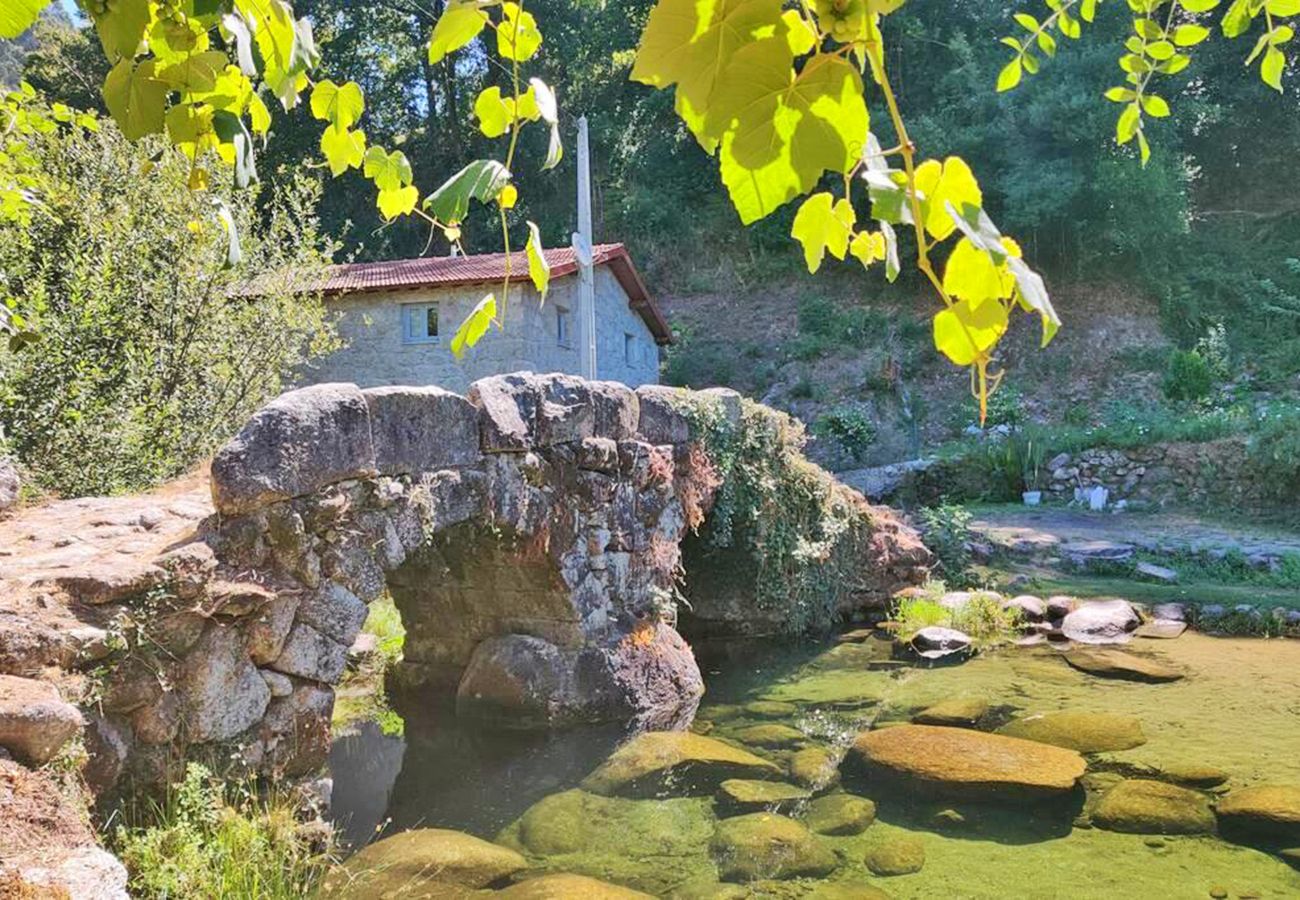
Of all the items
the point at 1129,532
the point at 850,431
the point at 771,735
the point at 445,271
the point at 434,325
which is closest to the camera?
the point at 771,735

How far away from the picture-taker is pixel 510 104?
1030 mm

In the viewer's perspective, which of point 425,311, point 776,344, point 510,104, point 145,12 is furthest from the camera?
point 776,344

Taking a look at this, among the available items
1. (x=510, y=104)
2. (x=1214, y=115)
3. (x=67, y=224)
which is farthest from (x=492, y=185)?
(x=1214, y=115)

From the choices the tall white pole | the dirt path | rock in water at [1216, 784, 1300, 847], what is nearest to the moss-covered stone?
rock in water at [1216, 784, 1300, 847]

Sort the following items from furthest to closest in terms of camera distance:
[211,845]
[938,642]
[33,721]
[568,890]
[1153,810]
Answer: [938,642]
[1153,810]
[568,890]
[211,845]
[33,721]

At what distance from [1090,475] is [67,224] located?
13868mm

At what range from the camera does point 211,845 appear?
3.20 meters

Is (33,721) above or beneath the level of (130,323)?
beneath

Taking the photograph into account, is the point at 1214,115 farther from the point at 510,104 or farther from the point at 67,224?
the point at 510,104

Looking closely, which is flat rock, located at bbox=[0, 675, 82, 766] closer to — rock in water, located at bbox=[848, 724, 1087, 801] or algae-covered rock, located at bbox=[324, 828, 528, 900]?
algae-covered rock, located at bbox=[324, 828, 528, 900]

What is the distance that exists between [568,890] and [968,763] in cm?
243

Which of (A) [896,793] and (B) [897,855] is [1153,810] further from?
(B) [897,855]

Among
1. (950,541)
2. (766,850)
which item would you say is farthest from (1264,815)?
(950,541)

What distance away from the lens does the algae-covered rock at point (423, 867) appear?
3.80 meters
